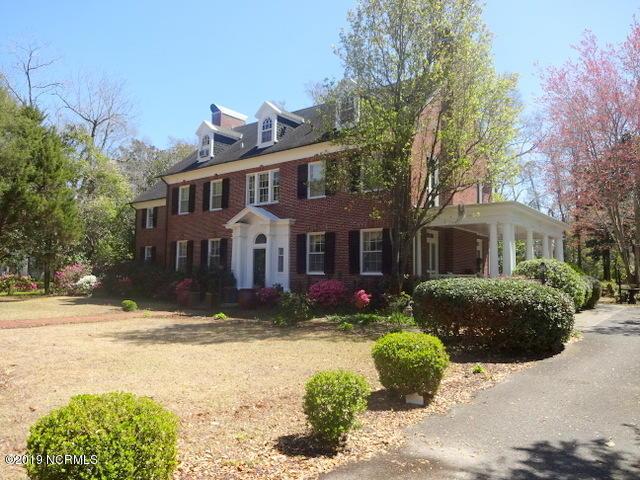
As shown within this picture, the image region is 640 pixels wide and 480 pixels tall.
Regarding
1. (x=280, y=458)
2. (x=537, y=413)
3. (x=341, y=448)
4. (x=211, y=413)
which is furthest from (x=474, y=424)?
(x=211, y=413)

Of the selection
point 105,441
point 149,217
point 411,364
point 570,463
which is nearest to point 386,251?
point 411,364

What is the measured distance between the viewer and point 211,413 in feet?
18.8

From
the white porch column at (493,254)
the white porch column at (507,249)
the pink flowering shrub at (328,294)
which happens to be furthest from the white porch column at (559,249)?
the pink flowering shrub at (328,294)

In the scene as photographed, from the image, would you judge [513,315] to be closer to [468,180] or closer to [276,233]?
[468,180]

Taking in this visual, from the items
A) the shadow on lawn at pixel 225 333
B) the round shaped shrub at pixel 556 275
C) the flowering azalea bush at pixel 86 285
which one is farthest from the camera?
the flowering azalea bush at pixel 86 285

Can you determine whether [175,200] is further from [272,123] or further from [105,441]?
[105,441]

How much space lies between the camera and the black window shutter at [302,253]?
63.7 ft

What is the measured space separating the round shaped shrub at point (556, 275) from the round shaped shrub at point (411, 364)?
30.1ft

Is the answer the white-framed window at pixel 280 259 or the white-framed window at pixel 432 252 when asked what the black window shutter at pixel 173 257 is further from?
the white-framed window at pixel 432 252

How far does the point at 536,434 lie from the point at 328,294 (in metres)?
11.9

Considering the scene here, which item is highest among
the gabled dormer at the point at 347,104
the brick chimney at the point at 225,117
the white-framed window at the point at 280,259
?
the brick chimney at the point at 225,117

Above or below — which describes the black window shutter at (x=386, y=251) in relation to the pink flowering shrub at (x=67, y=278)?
above

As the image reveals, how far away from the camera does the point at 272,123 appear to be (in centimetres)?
2216

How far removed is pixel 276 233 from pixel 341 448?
16.1 metres
